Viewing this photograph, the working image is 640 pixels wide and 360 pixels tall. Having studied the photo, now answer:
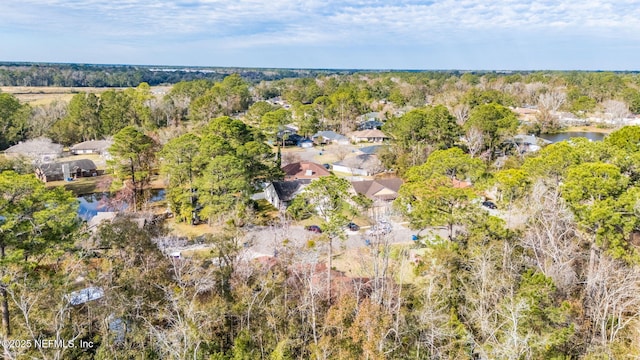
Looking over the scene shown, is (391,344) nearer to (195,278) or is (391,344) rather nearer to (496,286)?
(496,286)

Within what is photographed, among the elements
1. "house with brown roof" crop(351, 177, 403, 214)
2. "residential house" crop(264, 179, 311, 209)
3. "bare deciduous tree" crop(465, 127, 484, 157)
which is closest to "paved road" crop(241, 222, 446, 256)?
"house with brown roof" crop(351, 177, 403, 214)

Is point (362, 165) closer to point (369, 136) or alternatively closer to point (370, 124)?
point (369, 136)

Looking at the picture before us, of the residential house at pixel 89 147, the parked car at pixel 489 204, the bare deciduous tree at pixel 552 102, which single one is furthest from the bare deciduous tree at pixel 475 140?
the residential house at pixel 89 147

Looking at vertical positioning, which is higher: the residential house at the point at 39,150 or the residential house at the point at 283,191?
the residential house at the point at 39,150

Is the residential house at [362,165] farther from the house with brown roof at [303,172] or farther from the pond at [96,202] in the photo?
the pond at [96,202]

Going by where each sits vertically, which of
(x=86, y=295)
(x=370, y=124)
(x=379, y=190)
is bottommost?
(x=86, y=295)

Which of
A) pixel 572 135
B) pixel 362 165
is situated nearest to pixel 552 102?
pixel 572 135
